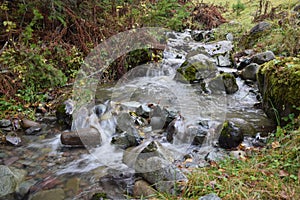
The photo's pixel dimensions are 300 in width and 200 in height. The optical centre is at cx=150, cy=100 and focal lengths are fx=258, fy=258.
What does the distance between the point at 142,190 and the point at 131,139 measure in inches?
44.2

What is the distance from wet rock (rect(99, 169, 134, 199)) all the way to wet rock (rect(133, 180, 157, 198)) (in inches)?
4.7

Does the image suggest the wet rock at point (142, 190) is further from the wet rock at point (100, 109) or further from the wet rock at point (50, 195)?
the wet rock at point (100, 109)

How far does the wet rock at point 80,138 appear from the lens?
11.4 ft

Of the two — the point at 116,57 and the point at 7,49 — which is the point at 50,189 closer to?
the point at 7,49

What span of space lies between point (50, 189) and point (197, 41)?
8.71 meters

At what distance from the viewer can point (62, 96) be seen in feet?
14.8

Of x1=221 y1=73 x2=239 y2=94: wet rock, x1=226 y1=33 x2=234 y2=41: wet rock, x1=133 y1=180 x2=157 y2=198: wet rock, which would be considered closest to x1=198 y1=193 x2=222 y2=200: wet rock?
x1=133 y1=180 x2=157 y2=198: wet rock

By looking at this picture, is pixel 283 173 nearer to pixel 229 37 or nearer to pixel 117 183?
pixel 117 183

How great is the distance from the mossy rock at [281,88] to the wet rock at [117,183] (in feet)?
6.57

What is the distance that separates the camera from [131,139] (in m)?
3.47

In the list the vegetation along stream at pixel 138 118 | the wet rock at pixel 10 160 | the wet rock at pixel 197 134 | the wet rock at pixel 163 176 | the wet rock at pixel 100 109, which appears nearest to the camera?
the wet rock at pixel 163 176

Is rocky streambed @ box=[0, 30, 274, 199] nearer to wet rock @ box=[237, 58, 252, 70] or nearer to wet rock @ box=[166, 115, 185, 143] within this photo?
wet rock @ box=[166, 115, 185, 143]

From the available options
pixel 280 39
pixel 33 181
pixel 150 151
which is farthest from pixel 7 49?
pixel 280 39

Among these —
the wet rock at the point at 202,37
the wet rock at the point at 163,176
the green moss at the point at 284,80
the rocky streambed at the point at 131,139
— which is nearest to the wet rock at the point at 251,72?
the rocky streambed at the point at 131,139
